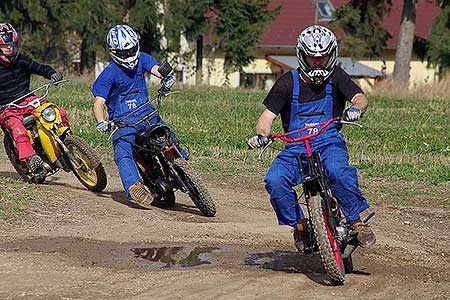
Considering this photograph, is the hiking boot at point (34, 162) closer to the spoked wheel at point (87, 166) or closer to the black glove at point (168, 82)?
the spoked wheel at point (87, 166)

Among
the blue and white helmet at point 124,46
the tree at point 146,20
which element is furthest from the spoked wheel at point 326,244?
the tree at point 146,20

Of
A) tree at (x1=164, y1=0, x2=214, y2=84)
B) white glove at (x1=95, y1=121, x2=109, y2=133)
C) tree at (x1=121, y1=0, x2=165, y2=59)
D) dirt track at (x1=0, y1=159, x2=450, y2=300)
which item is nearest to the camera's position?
dirt track at (x1=0, y1=159, x2=450, y2=300)

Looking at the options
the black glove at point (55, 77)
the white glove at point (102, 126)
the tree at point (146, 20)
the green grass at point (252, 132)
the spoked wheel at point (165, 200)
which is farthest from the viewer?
the tree at point (146, 20)

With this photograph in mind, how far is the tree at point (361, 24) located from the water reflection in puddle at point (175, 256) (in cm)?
3155

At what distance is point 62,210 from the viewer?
33.5 ft

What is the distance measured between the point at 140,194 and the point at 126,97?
3.58ft

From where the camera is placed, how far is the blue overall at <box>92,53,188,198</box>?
10438 millimetres

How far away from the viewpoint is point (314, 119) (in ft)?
25.5

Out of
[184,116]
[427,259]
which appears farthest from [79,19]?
[427,259]

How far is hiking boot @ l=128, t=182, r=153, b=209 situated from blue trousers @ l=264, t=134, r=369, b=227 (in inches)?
112

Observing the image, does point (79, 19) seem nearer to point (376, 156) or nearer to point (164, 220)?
point (376, 156)

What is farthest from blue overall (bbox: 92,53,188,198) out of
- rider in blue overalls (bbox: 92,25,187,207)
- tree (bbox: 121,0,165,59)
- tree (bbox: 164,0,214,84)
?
tree (bbox: 121,0,165,59)

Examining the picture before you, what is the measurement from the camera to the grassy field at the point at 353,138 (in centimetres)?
1350

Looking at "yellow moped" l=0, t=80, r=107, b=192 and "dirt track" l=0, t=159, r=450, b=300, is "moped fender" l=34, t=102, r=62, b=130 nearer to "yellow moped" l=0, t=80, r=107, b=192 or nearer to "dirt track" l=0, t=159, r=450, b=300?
"yellow moped" l=0, t=80, r=107, b=192
